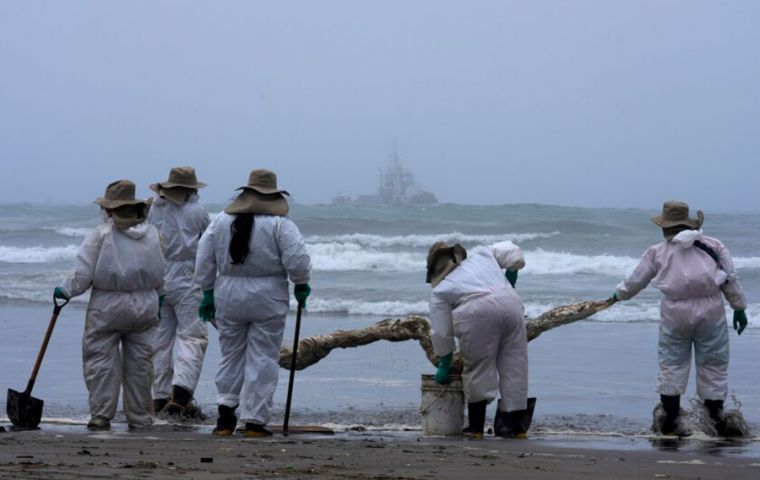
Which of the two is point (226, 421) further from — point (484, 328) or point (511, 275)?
point (511, 275)

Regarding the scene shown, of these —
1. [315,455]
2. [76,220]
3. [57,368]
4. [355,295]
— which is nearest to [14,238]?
[76,220]

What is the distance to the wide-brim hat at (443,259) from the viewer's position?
8578 mm

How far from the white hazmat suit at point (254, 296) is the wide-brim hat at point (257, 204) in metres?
0.04

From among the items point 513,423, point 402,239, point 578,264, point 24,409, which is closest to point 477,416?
point 513,423

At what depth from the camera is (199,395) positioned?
35.7 ft

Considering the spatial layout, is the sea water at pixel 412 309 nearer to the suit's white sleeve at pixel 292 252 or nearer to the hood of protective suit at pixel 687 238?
the hood of protective suit at pixel 687 238

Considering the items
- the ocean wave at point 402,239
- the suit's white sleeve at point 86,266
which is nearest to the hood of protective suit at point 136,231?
the suit's white sleeve at point 86,266

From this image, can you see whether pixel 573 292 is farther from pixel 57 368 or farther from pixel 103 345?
pixel 103 345

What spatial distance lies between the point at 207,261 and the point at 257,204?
482 millimetres

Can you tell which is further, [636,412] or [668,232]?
[636,412]

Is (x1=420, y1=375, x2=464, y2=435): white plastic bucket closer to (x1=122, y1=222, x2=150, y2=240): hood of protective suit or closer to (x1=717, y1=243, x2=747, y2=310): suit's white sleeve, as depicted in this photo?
(x1=717, y1=243, x2=747, y2=310): suit's white sleeve

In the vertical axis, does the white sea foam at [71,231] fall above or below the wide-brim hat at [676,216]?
above

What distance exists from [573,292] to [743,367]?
1146cm

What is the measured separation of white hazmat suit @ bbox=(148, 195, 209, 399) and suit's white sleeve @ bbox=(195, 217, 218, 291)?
55.9 inches
